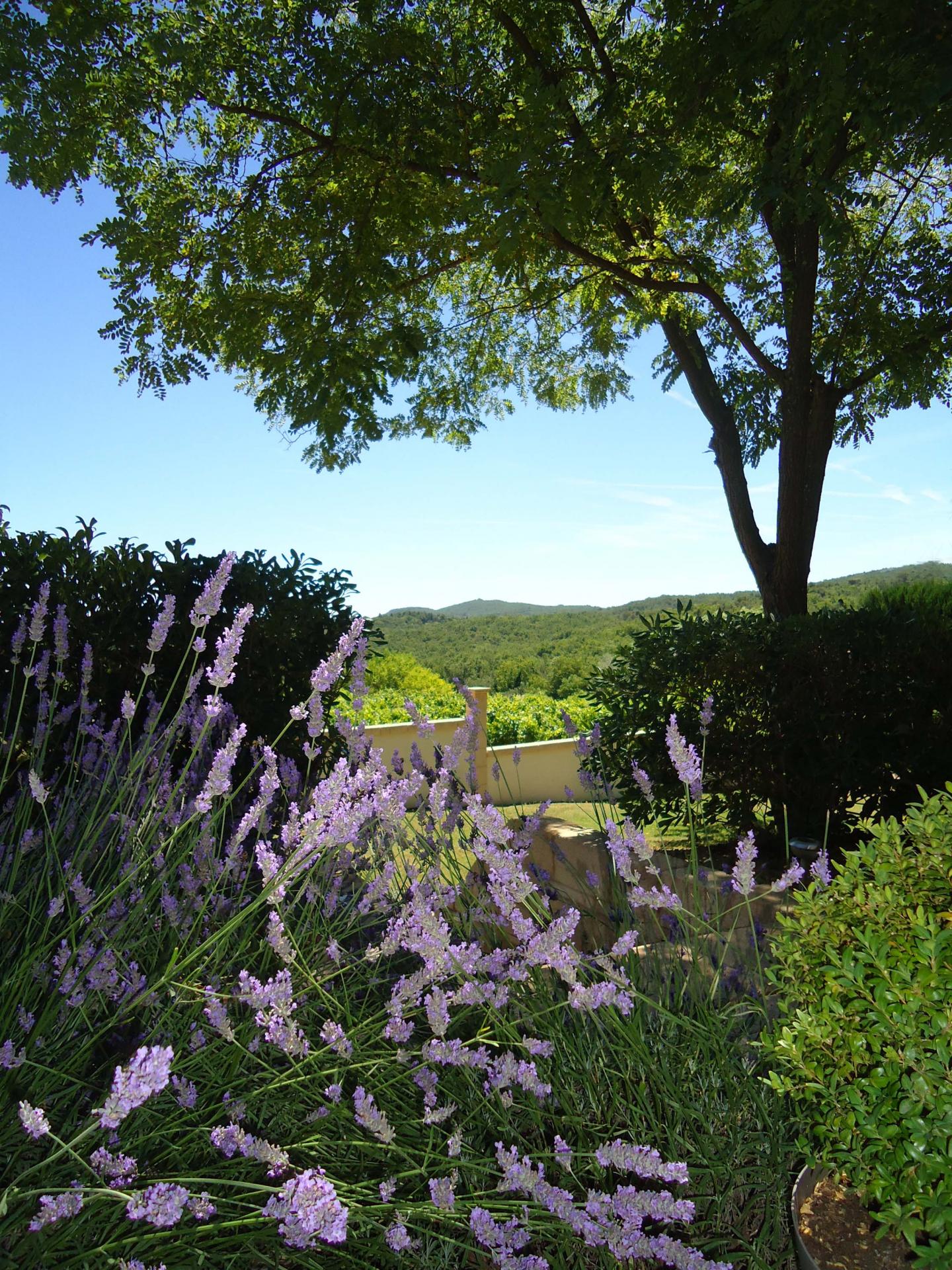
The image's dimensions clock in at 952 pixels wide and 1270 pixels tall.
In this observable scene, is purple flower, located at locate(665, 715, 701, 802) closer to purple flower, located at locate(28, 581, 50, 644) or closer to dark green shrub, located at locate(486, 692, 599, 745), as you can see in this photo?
purple flower, located at locate(28, 581, 50, 644)

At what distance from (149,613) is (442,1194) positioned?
123 inches

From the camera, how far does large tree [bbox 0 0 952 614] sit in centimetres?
520

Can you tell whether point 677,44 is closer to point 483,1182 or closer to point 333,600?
point 333,600

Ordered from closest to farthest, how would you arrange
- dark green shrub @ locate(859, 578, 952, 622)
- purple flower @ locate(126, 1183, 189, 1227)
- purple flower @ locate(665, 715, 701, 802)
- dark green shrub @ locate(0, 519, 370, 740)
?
purple flower @ locate(126, 1183, 189, 1227) < purple flower @ locate(665, 715, 701, 802) < dark green shrub @ locate(0, 519, 370, 740) < dark green shrub @ locate(859, 578, 952, 622)

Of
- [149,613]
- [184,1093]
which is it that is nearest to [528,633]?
[149,613]

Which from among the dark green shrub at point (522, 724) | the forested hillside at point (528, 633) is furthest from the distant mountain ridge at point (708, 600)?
the dark green shrub at point (522, 724)

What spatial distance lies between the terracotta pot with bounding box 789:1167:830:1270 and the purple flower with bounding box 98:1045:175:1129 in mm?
1251

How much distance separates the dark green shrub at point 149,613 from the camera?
158 inches

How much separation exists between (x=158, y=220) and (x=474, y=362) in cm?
476

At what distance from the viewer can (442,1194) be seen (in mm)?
1494

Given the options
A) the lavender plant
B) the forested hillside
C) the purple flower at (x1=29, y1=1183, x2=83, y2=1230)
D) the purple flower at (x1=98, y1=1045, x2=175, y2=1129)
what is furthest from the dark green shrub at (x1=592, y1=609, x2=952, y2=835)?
the forested hillside

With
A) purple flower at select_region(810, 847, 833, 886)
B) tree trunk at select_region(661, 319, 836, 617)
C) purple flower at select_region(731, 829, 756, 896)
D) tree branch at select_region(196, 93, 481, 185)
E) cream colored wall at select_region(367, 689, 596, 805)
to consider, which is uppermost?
tree branch at select_region(196, 93, 481, 185)

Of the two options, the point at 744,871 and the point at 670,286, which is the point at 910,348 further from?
the point at 744,871

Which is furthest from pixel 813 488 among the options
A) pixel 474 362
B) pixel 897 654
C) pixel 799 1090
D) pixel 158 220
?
pixel 799 1090
